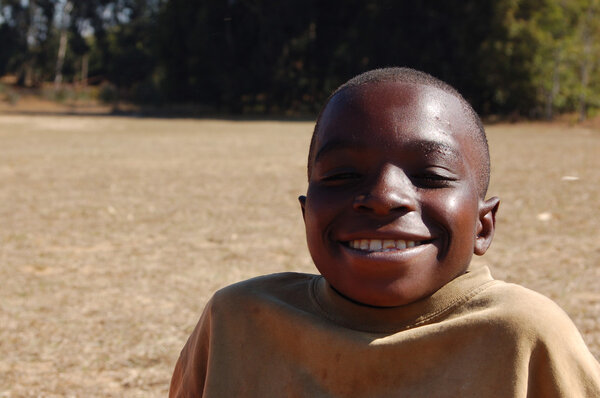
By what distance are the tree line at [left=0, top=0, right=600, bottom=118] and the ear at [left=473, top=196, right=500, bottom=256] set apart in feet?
68.4

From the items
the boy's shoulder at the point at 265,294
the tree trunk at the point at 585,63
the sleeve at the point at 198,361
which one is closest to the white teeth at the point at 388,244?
the boy's shoulder at the point at 265,294

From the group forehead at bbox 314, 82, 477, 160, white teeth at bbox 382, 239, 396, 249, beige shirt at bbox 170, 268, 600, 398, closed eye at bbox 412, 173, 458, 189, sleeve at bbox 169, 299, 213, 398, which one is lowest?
sleeve at bbox 169, 299, 213, 398

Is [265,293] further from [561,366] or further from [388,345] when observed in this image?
[561,366]

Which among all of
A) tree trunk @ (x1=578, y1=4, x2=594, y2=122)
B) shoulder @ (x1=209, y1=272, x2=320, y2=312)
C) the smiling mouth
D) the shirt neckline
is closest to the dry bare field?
shoulder @ (x1=209, y1=272, x2=320, y2=312)

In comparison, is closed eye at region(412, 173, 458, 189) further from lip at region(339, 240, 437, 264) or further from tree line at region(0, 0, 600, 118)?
tree line at region(0, 0, 600, 118)

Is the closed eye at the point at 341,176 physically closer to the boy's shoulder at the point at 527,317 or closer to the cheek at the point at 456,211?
the cheek at the point at 456,211

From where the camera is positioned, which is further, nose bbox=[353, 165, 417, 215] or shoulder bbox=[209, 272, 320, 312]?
shoulder bbox=[209, 272, 320, 312]

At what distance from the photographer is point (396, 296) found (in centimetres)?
127

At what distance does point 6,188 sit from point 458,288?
7809 mm

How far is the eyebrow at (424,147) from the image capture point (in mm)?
1335

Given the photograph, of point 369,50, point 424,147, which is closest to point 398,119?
point 424,147

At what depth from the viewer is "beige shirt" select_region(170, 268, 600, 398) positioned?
4.03ft

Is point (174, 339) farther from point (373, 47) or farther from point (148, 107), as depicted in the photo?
point (148, 107)

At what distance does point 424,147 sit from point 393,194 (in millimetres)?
127
